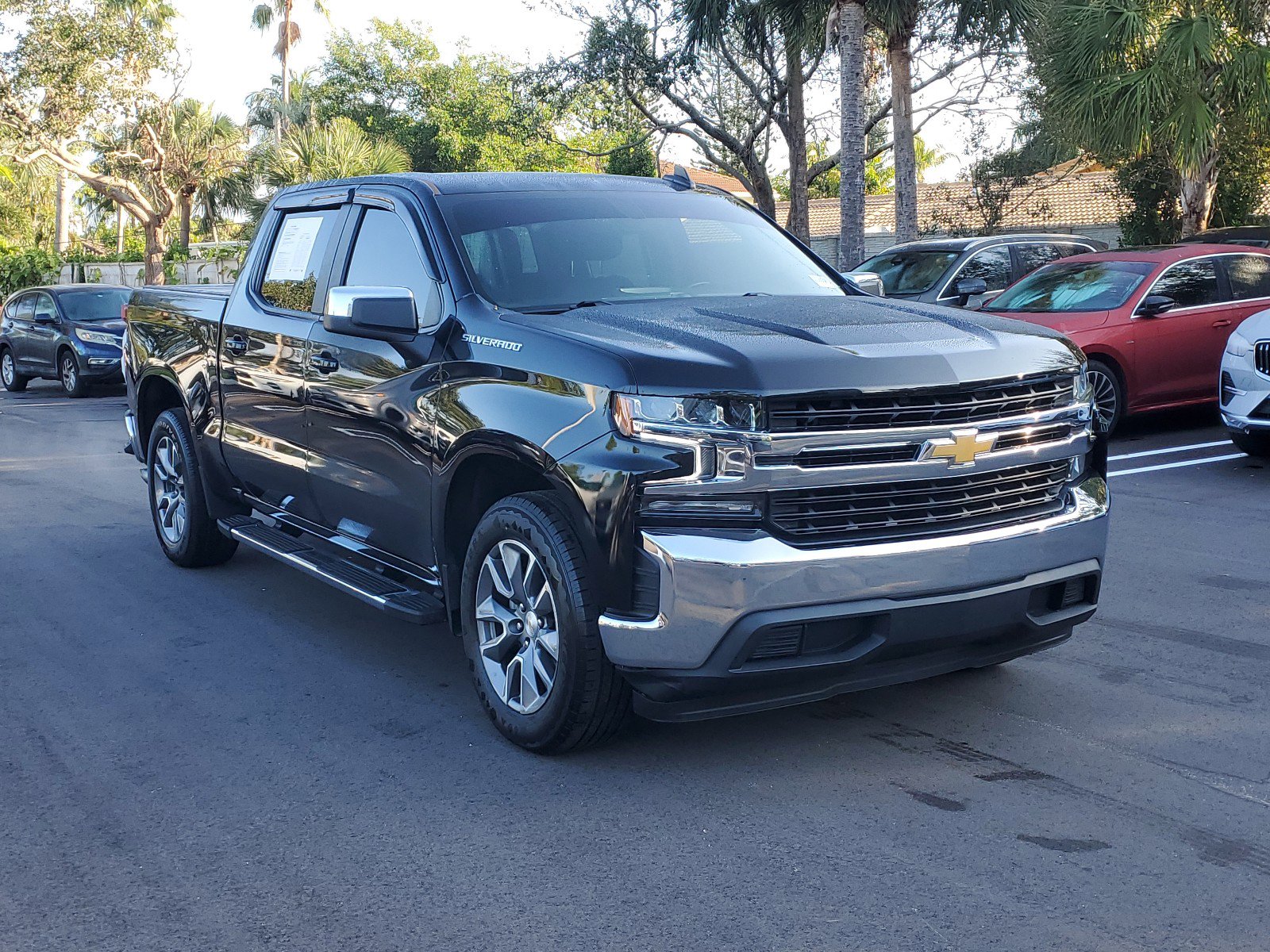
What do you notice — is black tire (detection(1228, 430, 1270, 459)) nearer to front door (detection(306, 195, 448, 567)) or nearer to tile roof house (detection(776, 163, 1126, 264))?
front door (detection(306, 195, 448, 567))

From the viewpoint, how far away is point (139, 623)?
6.21 m

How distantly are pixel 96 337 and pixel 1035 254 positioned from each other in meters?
13.3

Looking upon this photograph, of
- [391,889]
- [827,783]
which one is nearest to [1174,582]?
[827,783]

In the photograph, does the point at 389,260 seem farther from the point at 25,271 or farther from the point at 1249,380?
the point at 25,271

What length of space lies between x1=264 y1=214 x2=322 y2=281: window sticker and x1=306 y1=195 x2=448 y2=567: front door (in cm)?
42

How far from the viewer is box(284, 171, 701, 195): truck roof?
5344 millimetres

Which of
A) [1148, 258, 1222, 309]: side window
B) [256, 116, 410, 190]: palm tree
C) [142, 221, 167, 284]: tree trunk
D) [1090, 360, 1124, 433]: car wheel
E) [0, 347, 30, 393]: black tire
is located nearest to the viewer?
[1090, 360, 1124, 433]: car wheel

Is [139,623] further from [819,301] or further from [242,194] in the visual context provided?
[242,194]

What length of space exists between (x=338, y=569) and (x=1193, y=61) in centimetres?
1592

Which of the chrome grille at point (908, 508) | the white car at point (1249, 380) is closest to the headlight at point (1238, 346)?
the white car at point (1249, 380)

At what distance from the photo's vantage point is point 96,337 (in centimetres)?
1952

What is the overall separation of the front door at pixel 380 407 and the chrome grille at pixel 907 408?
56.6 inches

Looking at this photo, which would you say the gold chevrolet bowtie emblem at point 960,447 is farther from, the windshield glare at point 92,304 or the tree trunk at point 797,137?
the tree trunk at point 797,137

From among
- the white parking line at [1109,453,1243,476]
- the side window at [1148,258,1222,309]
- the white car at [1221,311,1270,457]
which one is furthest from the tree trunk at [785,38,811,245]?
the white car at [1221,311,1270,457]
